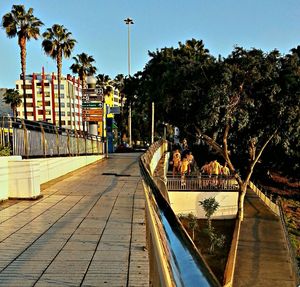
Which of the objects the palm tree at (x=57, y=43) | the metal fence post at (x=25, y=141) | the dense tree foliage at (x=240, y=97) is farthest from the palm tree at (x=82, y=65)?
the metal fence post at (x=25, y=141)

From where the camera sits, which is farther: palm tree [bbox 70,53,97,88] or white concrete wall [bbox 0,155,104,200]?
palm tree [bbox 70,53,97,88]

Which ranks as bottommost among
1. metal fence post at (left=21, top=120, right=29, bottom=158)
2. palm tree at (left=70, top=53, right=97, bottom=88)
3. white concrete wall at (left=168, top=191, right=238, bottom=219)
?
white concrete wall at (left=168, top=191, right=238, bottom=219)

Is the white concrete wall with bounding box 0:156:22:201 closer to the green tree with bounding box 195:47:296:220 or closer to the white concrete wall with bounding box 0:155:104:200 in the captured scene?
the white concrete wall with bounding box 0:155:104:200

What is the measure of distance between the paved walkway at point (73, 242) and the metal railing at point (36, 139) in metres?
2.48

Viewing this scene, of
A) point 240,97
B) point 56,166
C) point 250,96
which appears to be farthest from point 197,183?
point 56,166

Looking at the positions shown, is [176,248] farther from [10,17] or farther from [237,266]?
[10,17]

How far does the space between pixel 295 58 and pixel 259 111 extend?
3.70 meters

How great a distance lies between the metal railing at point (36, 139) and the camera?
10688 mm

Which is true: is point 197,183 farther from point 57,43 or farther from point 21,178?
point 57,43

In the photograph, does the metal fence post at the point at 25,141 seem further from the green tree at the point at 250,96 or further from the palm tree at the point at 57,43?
the palm tree at the point at 57,43

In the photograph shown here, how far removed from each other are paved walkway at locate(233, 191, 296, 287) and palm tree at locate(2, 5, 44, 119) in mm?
21783

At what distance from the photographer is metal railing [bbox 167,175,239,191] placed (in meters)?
22.2

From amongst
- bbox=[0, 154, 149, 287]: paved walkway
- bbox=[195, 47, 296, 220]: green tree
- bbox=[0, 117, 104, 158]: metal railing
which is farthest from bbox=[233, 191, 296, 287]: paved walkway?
bbox=[0, 117, 104, 158]: metal railing

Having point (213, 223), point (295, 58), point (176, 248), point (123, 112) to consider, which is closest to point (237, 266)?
point (213, 223)
